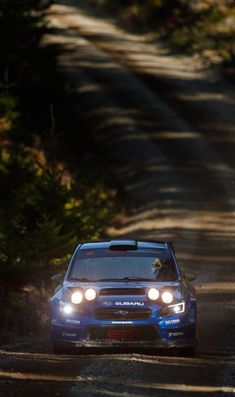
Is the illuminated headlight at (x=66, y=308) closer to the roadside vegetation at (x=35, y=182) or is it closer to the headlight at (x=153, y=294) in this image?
the headlight at (x=153, y=294)

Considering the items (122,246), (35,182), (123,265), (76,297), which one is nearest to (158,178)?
(35,182)

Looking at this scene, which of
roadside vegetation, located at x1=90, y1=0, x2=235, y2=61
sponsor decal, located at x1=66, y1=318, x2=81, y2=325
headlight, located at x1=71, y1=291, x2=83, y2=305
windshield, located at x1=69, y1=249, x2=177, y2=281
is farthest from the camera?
roadside vegetation, located at x1=90, y1=0, x2=235, y2=61

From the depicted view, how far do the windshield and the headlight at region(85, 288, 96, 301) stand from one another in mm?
470

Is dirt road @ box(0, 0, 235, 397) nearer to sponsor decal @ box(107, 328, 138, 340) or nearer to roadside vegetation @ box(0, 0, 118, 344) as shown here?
sponsor decal @ box(107, 328, 138, 340)

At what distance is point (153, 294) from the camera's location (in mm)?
13859

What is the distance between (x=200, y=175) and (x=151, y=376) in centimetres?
2665

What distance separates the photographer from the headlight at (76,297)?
13.9 m

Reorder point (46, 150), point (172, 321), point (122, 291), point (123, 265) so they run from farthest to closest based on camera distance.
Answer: point (46, 150) < point (123, 265) < point (122, 291) < point (172, 321)

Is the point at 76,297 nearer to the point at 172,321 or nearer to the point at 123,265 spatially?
the point at 123,265

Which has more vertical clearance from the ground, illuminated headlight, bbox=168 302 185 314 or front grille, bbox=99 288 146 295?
front grille, bbox=99 288 146 295

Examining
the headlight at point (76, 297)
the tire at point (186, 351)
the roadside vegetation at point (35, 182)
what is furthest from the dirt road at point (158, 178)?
the roadside vegetation at point (35, 182)

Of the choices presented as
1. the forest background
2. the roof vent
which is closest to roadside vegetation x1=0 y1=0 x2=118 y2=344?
the forest background

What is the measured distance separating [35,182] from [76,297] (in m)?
9.26

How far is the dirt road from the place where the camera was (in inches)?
465
